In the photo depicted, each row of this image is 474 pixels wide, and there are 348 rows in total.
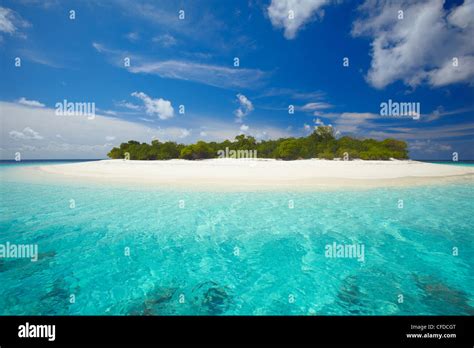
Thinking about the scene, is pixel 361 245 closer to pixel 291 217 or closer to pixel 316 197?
pixel 291 217

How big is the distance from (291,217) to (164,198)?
336 inches

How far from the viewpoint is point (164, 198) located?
14148 mm

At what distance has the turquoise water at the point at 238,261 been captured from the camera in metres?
4.54

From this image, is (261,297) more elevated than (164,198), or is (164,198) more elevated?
(164,198)
